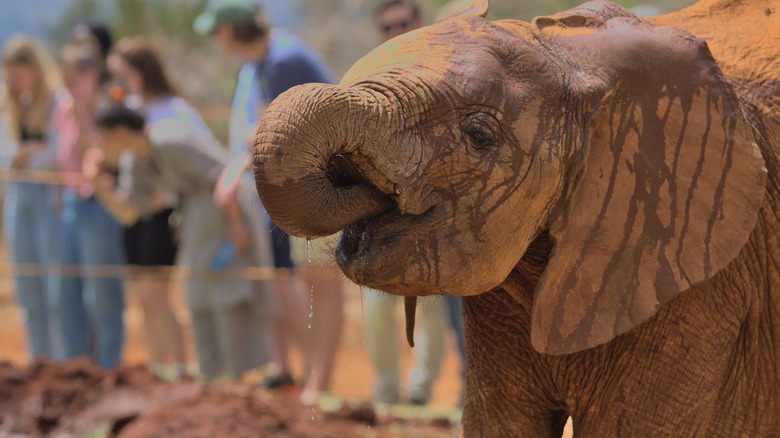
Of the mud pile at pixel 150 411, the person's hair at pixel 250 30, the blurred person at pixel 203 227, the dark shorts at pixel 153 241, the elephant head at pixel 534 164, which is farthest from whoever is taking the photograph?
the dark shorts at pixel 153 241

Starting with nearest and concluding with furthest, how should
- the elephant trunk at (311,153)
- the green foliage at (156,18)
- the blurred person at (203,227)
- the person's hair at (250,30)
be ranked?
the elephant trunk at (311,153) < the person's hair at (250,30) < the blurred person at (203,227) < the green foliage at (156,18)

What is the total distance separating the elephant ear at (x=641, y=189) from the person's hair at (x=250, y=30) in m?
3.93

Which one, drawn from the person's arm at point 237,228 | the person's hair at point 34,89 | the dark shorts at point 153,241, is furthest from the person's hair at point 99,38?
the person's arm at point 237,228

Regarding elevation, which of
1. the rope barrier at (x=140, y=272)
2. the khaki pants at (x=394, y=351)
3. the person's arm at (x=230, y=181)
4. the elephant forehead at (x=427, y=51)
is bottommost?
the khaki pants at (x=394, y=351)

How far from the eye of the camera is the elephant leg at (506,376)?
10.5 feet

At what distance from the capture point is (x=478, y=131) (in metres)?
2.68

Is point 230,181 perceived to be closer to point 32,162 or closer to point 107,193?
point 107,193

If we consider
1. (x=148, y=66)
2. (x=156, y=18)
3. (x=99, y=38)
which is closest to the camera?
(x=148, y=66)

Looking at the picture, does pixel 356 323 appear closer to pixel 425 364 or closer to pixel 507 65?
pixel 425 364

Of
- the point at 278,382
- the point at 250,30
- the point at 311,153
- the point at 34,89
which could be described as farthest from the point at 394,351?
the point at 311,153

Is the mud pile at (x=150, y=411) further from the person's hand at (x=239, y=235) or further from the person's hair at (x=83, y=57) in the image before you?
the person's hair at (x=83, y=57)

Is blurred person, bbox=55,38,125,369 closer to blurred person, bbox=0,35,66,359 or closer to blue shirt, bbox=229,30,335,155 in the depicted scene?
blurred person, bbox=0,35,66,359

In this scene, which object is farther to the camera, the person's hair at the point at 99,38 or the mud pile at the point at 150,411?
the person's hair at the point at 99,38

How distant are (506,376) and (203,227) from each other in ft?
14.4
